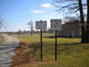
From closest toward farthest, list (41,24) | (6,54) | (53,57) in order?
(41,24) < (53,57) < (6,54)

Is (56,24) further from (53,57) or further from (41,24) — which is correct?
(53,57)

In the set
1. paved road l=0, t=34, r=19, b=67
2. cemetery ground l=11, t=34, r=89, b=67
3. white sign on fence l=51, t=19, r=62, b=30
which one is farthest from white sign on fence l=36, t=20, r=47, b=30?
paved road l=0, t=34, r=19, b=67

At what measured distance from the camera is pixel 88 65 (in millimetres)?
8438

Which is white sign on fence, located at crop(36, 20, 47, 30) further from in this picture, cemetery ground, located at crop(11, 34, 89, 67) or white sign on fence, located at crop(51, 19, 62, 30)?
cemetery ground, located at crop(11, 34, 89, 67)

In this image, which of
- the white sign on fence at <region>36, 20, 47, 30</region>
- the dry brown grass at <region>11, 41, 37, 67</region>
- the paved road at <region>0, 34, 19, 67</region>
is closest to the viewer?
the dry brown grass at <region>11, 41, 37, 67</region>

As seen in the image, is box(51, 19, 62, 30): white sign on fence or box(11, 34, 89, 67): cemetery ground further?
box(51, 19, 62, 30): white sign on fence

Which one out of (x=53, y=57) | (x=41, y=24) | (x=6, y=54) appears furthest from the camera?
(x=6, y=54)

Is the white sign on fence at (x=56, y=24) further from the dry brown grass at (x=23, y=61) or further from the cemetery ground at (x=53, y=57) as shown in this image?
the dry brown grass at (x=23, y=61)

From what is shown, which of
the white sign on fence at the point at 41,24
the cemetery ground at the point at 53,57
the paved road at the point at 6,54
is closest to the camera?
the cemetery ground at the point at 53,57

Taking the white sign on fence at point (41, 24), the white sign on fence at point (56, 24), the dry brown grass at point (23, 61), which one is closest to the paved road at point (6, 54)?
the dry brown grass at point (23, 61)

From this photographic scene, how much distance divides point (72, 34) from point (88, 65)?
46641mm

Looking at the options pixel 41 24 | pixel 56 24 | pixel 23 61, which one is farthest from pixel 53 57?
pixel 41 24

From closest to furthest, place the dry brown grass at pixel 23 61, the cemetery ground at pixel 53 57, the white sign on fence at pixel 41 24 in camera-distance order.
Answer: the dry brown grass at pixel 23 61, the cemetery ground at pixel 53 57, the white sign on fence at pixel 41 24

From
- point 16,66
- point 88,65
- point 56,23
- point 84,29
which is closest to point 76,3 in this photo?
point 84,29
